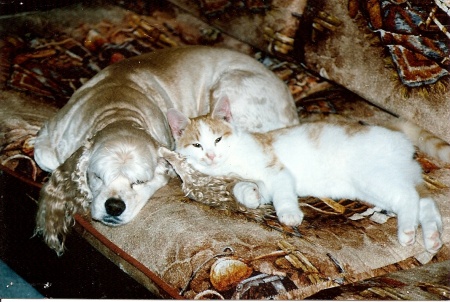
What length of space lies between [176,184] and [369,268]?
1.15m

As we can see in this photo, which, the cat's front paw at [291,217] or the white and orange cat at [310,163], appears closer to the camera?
the cat's front paw at [291,217]

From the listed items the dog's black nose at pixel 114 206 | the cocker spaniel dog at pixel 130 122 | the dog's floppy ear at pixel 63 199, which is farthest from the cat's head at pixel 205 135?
the dog's black nose at pixel 114 206

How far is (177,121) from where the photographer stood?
3158mm

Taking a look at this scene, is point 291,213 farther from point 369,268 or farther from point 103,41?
point 103,41

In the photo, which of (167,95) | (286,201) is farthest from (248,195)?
(167,95)

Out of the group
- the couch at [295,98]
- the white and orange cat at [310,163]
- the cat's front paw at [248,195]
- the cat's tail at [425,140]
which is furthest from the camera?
the cat's tail at [425,140]

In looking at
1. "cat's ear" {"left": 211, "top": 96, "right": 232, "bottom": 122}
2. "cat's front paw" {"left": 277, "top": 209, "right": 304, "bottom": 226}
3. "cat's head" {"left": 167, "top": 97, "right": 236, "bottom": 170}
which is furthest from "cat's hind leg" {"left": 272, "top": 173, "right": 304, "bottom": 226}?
"cat's ear" {"left": 211, "top": 96, "right": 232, "bottom": 122}

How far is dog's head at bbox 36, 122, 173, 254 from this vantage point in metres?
2.58

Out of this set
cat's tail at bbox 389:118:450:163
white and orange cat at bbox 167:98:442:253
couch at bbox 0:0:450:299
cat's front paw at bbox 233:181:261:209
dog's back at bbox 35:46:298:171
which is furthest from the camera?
dog's back at bbox 35:46:298:171

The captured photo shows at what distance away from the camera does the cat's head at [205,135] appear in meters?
3.10

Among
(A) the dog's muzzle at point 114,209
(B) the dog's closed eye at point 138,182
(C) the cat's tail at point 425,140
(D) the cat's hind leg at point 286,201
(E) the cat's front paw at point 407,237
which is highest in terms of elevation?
(C) the cat's tail at point 425,140

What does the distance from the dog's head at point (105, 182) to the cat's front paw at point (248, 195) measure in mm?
418

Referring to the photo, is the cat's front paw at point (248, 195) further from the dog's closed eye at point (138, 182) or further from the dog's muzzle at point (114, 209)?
the dog's muzzle at point (114, 209)

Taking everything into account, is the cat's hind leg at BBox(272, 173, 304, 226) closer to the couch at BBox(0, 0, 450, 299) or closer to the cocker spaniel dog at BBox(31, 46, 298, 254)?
the couch at BBox(0, 0, 450, 299)
